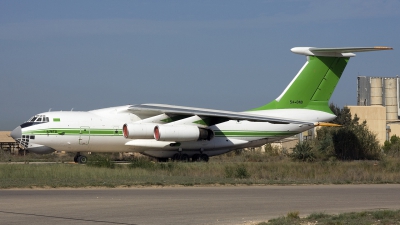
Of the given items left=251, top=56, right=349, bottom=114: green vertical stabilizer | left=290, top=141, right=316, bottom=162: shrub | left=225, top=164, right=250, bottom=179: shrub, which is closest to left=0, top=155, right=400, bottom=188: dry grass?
left=225, top=164, right=250, bottom=179: shrub

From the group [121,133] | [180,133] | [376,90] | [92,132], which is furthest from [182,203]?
[376,90]

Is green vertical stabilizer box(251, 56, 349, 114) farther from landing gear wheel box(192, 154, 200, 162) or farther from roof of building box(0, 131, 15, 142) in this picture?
roof of building box(0, 131, 15, 142)

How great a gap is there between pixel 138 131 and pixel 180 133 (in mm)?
1596

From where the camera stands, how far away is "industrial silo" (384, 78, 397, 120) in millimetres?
52844

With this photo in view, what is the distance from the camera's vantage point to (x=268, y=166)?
812 inches

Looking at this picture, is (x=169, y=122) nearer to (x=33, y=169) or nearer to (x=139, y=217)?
(x=33, y=169)

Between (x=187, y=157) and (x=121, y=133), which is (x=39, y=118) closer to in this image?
(x=121, y=133)

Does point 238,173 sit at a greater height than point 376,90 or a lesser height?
lesser

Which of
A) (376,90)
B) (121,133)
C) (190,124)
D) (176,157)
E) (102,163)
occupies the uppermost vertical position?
(376,90)

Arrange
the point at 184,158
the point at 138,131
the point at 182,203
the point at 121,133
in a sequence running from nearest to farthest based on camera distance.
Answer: the point at 182,203 < the point at 138,131 < the point at 121,133 < the point at 184,158

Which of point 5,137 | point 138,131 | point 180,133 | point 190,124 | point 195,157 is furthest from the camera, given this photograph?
point 5,137

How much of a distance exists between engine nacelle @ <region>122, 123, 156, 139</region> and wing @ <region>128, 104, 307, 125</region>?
102cm

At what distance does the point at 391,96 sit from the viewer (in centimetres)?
5294

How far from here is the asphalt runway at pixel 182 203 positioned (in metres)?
9.34
